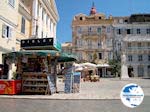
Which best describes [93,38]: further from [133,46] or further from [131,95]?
[131,95]

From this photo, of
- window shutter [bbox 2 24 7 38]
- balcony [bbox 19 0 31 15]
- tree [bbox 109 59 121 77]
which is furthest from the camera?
tree [bbox 109 59 121 77]

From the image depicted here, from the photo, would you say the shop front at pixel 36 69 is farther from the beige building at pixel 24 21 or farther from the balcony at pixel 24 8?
the balcony at pixel 24 8

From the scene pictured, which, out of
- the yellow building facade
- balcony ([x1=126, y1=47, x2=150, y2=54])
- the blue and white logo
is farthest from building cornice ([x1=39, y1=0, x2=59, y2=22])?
the blue and white logo

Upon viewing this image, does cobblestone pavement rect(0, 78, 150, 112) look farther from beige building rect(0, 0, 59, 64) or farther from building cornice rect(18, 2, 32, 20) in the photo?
building cornice rect(18, 2, 32, 20)

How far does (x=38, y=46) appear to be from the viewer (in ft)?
73.2

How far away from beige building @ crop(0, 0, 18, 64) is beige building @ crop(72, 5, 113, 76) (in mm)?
37157

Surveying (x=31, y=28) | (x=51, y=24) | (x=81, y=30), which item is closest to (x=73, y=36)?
(x=81, y=30)

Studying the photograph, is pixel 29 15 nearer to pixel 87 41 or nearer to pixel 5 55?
pixel 5 55

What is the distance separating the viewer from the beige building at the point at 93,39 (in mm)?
60875

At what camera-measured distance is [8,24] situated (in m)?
22.6

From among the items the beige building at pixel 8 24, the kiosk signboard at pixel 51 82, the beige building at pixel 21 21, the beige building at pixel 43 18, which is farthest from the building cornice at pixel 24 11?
the kiosk signboard at pixel 51 82

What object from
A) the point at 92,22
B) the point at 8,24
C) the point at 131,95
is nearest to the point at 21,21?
the point at 8,24

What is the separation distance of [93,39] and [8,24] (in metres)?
40.1

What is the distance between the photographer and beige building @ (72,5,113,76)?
60.9 meters
